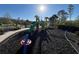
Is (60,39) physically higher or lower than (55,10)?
lower

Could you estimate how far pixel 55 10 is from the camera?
21.5 ft

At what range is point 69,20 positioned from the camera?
6656mm

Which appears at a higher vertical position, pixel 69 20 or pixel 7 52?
pixel 69 20

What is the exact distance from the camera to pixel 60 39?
6672mm

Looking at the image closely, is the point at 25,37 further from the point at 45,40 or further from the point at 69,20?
the point at 69,20

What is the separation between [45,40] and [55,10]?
0.61 m

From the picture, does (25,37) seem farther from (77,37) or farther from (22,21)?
(77,37)
